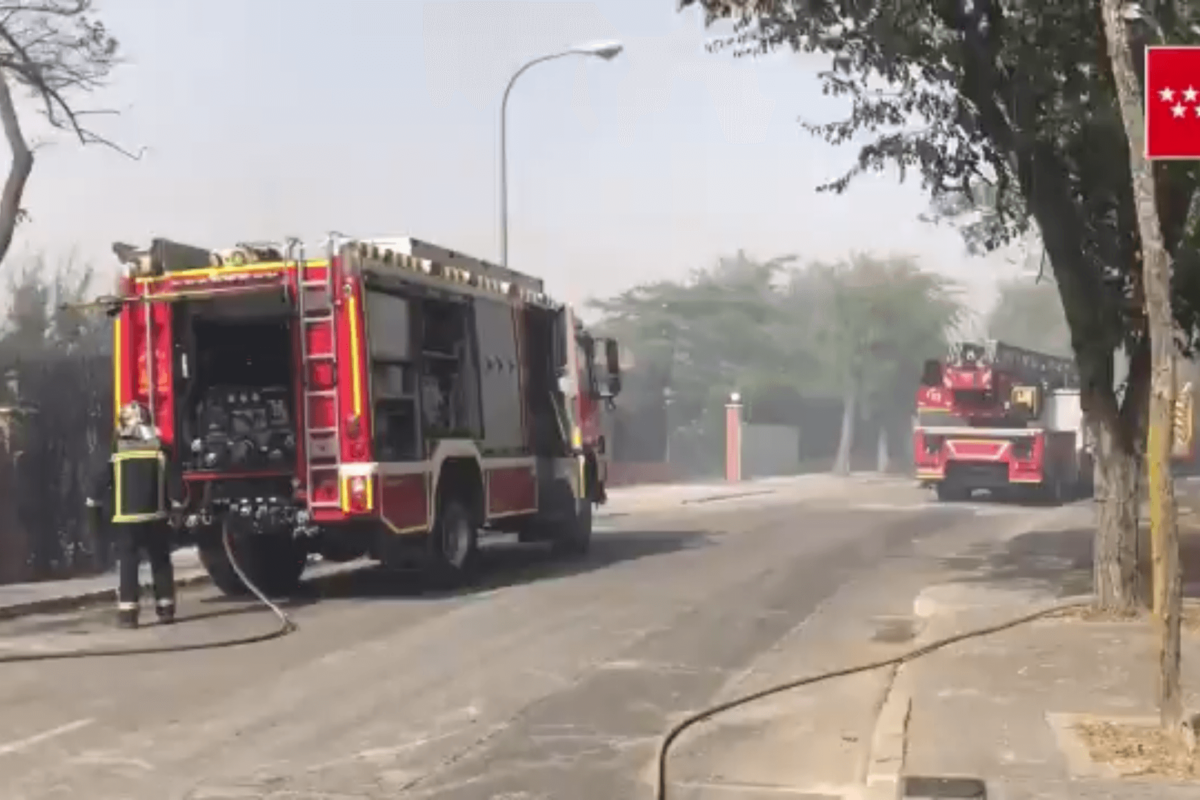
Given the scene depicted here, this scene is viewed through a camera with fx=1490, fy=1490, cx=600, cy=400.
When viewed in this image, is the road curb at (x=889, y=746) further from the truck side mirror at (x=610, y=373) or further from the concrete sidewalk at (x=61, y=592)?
the truck side mirror at (x=610, y=373)

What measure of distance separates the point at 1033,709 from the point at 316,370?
23.3ft

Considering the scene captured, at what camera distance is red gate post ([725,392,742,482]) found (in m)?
50.9

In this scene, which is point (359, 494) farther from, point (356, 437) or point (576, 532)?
point (576, 532)

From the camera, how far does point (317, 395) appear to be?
42.6ft

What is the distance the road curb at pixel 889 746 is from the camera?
666 centimetres

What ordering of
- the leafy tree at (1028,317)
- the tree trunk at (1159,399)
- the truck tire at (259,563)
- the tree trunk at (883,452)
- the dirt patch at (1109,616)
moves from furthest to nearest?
the leafy tree at (1028,317) < the tree trunk at (883,452) < the truck tire at (259,563) < the dirt patch at (1109,616) < the tree trunk at (1159,399)

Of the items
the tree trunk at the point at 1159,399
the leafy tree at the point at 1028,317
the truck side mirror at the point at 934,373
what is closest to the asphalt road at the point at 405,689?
the tree trunk at the point at 1159,399

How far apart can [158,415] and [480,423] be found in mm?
3294

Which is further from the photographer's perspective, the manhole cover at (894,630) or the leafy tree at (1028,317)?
the leafy tree at (1028,317)

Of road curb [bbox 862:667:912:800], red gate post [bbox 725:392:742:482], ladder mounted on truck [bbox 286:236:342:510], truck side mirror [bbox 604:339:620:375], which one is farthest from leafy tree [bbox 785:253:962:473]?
road curb [bbox 862:667:912:800]

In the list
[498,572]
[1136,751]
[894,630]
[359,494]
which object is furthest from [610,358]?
[1136,751]

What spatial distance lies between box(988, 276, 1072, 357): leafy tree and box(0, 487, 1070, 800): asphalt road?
9197 centimetres

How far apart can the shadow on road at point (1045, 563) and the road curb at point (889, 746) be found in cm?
536

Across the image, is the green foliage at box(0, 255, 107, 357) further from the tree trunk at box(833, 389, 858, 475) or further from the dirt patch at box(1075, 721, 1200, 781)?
the tree trunk at box(833, 389, 858, 475)
